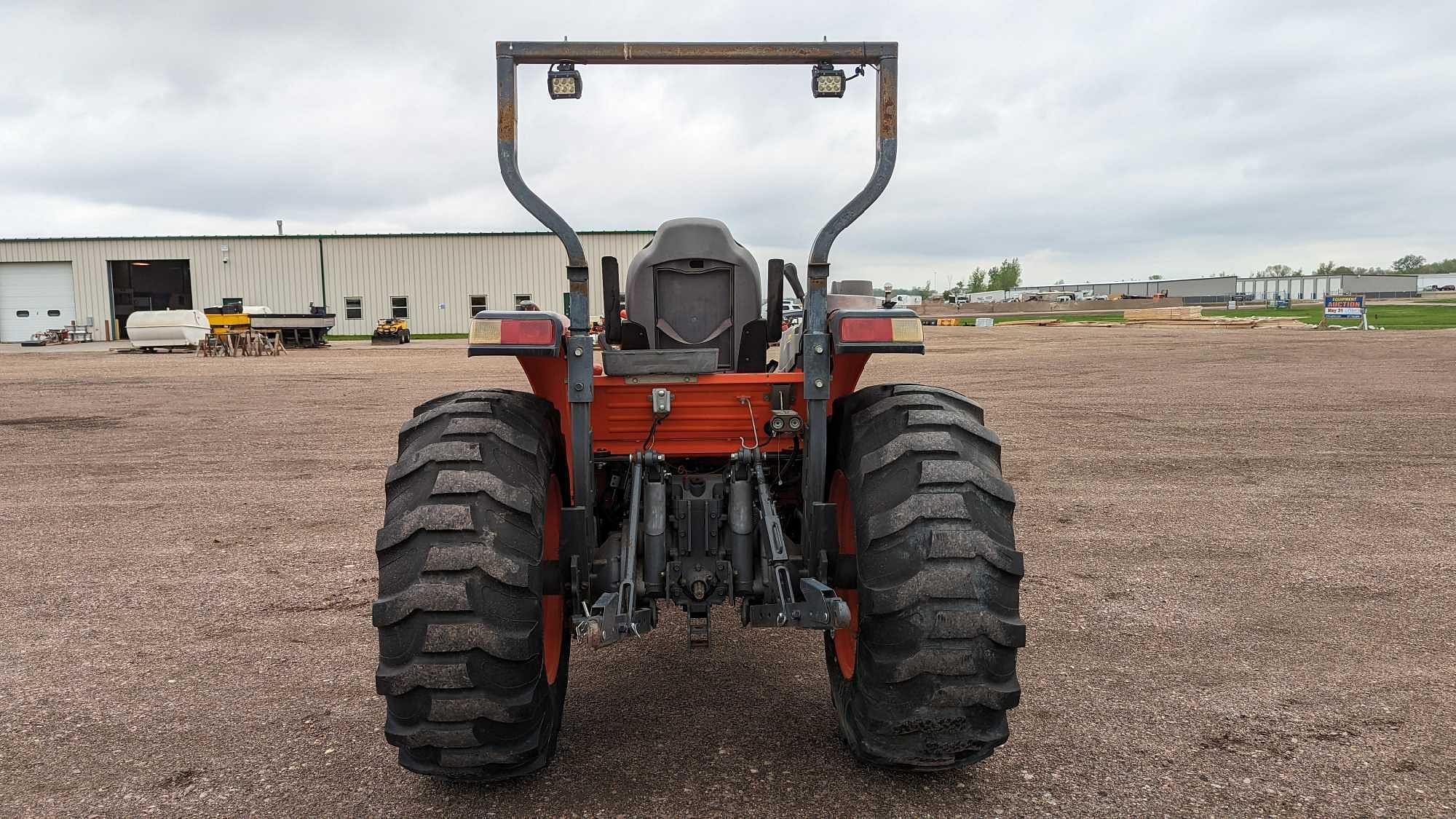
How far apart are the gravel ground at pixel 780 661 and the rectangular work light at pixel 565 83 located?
8.01 ft

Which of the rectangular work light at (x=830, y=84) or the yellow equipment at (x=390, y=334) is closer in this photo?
the rectangular work light at (x=830, y=84)

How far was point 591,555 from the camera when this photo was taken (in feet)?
11.8

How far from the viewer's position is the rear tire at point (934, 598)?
295 cm

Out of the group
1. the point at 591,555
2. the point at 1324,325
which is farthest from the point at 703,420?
the point at 1324,325

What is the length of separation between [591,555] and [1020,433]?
9.84 meters

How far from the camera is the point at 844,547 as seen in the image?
3.88m

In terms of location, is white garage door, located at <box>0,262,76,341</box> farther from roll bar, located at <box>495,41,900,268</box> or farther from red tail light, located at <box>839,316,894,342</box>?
red tail light, located at <box>839,316,894,342</box>

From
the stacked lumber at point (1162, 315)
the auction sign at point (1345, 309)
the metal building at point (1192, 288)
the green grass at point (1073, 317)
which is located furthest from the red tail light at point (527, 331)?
the metal building at point (1192, 288)

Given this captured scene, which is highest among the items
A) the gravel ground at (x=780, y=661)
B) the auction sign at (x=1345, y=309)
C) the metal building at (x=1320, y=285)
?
the metal building at (x=1320, y=285)

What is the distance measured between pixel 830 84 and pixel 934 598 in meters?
1.87

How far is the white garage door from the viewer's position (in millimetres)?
47469

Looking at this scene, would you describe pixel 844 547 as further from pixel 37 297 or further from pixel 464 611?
pixel 37 297

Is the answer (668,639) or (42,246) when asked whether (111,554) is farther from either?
(42,246)

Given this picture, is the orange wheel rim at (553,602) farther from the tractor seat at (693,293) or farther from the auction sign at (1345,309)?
the auction sign at (1345,309)
